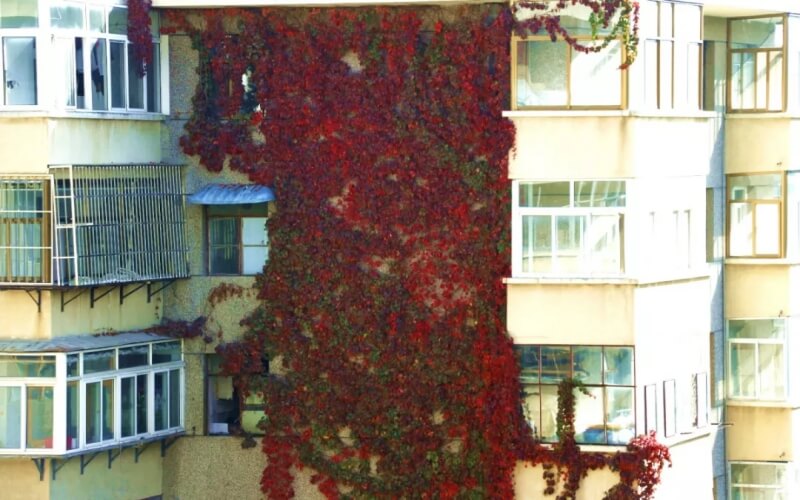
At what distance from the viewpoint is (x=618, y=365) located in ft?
97.6

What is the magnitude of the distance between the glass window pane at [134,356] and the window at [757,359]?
9.22m

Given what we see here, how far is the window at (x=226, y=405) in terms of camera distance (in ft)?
104

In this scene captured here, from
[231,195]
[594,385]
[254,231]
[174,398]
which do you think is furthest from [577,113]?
[174,398]

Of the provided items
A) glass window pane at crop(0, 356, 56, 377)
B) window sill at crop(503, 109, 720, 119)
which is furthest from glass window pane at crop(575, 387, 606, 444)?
glass window pane at crop(0, 356, 56, 377)

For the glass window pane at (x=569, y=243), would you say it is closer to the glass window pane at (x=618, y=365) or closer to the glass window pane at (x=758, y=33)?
the glass window pane at (x=618, y=365)

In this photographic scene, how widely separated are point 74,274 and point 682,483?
9.26m

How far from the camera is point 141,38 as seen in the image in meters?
30.7

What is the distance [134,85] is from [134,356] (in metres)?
3.93

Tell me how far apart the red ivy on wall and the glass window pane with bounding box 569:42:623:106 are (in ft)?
3.43

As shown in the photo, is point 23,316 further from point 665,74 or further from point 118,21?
point 665,74

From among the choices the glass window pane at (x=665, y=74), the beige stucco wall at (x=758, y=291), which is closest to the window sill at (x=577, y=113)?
the glass window pane at (x=665, y=74)

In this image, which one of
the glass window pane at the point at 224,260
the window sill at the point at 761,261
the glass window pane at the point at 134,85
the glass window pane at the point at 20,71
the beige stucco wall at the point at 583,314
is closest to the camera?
the glass window pane at the point at 20,71

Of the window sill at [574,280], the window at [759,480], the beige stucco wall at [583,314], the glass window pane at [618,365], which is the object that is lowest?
the window at [759,480]

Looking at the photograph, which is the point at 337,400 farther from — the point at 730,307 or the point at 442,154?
the point at 730,307
